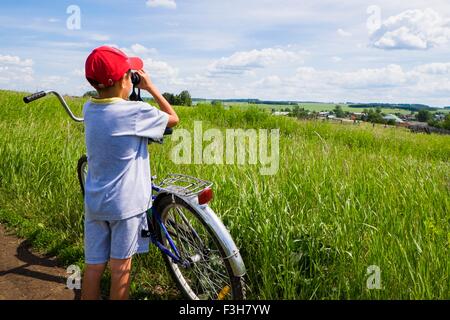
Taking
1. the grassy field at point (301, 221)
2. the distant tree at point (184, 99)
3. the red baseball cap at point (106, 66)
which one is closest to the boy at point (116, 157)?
the red baseball cap at point (106, 66)

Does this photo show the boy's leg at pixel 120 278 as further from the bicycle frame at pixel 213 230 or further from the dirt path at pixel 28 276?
the dirt path at pixel 28 276

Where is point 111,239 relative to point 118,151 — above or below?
Answer: below

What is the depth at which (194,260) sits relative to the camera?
2957 mm

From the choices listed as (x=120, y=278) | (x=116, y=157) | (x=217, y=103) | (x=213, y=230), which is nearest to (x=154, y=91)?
(x=116, y=157)

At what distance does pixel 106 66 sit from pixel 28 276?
219 centimetres

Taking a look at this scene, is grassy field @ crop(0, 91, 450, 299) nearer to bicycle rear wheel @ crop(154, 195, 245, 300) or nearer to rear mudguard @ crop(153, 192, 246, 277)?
bicycle rear wheel @ crop(154, 195, 245, 300)

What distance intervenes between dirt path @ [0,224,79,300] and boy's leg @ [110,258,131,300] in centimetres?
73

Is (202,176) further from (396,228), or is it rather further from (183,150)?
(396,228)

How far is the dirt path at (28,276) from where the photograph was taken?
3385mm

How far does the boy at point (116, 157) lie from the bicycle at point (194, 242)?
0.61 ft

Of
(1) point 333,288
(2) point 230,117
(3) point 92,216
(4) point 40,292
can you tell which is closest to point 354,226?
(1) point 333,288

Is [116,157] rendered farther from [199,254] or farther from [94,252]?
[199,254]

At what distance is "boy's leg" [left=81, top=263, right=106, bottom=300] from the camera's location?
2.79 m

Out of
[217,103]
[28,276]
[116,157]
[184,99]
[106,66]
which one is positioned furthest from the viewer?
[184,99]
